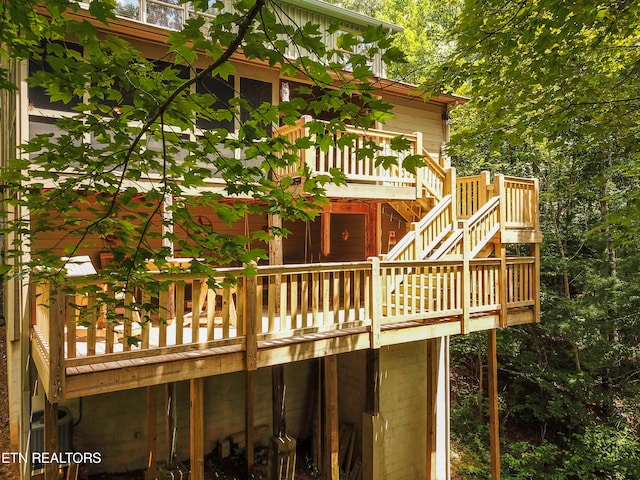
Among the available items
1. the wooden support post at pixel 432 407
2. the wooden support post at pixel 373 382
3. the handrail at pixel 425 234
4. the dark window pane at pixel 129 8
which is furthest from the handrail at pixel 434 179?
the dark window pane at pixel 129 8

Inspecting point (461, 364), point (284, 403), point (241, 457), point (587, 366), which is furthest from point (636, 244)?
point (241, 457)

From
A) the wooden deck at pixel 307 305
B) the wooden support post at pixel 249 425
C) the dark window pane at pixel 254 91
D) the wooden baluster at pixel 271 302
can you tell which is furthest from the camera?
the dark window pane at pixel 254 91

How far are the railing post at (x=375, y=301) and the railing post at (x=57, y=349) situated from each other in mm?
3567

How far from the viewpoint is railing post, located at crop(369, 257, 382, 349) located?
18.3 ft

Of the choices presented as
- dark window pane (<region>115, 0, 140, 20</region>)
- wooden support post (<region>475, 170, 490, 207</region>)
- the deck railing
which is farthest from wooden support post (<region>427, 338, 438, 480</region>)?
dark window pane (<region>115, 0, 140, 20</region>)

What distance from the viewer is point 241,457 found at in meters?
7.89

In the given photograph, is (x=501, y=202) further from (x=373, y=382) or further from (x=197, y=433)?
(x=197, y=433)

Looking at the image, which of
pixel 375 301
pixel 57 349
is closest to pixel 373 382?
pixel 375 301

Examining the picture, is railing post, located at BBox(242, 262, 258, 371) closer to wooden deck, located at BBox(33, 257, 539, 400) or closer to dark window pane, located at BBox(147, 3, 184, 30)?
wooden deck, located at BBox(33, 257, 539, 400)

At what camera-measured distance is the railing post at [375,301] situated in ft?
18.3

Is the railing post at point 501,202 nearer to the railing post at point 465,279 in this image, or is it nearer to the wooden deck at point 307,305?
the wooden deck at point 307,305

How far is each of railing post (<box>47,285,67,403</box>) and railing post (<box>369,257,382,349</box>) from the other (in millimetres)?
3567

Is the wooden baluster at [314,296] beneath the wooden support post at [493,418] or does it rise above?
above

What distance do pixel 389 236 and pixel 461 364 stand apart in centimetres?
739
